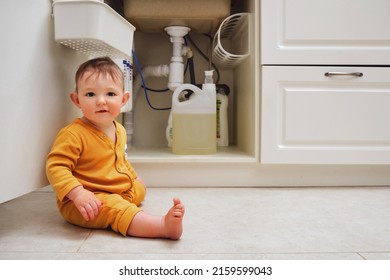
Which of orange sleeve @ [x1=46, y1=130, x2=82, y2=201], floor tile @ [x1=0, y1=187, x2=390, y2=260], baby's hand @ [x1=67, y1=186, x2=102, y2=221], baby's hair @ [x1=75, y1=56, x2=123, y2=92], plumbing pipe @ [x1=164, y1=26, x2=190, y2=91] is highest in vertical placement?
plumbing pipe @ [x1=164, y1=26, x2=190, y2=91]

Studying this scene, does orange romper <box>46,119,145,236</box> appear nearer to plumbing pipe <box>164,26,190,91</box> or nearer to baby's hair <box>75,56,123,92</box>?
baby's hair <box>75,56,123,92</box>

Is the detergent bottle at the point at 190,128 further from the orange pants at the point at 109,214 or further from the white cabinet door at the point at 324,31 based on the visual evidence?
the orange pants at the point at 109,214

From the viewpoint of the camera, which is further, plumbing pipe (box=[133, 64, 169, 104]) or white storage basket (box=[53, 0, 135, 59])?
plumbing pipe (box=[133, 64, 169, 104])

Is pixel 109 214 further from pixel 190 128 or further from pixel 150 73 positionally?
pixel 150 73

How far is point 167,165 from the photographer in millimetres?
1272

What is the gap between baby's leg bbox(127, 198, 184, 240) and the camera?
73 cm

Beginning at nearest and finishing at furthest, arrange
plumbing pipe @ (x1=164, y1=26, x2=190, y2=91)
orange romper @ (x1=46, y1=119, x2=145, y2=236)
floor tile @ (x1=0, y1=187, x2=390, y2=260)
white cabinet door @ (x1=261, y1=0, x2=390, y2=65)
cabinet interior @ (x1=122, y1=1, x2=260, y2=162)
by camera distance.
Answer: floor tile @ (x1=0, y1=187, x2=390, y2=260) < orange romper @ (x1=46, y1=119, x2=145, y2=236) < white cabinet door @ (x1=261, y1=0, x2=390, y2=65) < plumbing pipe @ (x1=164, y1=26, x2=190, y2=91) < cabinet interior @ (x1=122, y1=1, x2=260, y2=162)

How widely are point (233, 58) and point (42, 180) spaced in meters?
0.86

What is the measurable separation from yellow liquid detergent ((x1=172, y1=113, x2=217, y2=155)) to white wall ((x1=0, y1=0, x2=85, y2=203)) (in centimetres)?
48

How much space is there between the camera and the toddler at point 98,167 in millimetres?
772

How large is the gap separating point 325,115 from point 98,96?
2.46ft

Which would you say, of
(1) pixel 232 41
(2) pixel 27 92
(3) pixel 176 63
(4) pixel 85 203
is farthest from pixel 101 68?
(1) pixel 232 41

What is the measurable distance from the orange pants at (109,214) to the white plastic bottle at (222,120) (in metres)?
0.80

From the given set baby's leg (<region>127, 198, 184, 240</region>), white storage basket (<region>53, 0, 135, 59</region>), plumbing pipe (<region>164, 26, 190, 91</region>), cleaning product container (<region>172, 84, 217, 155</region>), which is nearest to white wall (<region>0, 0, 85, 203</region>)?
white storage basket (<region>53, 0, 135, 59</region>)
